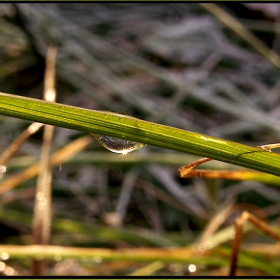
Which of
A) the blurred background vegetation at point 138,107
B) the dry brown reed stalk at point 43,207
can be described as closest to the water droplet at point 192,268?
the blurred background vegetation at point 138,107

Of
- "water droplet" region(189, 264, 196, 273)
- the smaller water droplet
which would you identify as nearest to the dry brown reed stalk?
the smaller water droplet

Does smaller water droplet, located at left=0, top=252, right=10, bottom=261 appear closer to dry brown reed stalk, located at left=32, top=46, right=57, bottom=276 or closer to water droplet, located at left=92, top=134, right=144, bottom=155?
dry brown reed stalk, located at left=32, top=46, right=57, bottom=276

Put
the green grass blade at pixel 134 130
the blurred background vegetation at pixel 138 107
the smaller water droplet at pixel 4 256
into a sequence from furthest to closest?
1. the blurred background vegetation at pixel 138 107
2. the smaller water droplet at pixel 4 256
3. the green grass blade at pixel 134 130

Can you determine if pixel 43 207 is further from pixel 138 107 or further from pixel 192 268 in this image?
pixel 138 107

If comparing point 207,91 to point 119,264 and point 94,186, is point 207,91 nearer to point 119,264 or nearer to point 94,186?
point 94,186

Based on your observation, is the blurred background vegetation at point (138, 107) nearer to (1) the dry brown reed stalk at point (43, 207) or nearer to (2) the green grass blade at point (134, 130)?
(1) the dry brown reed stalk at point (43, 207)

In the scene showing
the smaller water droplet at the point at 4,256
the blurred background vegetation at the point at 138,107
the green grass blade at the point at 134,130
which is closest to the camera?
the green grass blade at the point at 134,130
